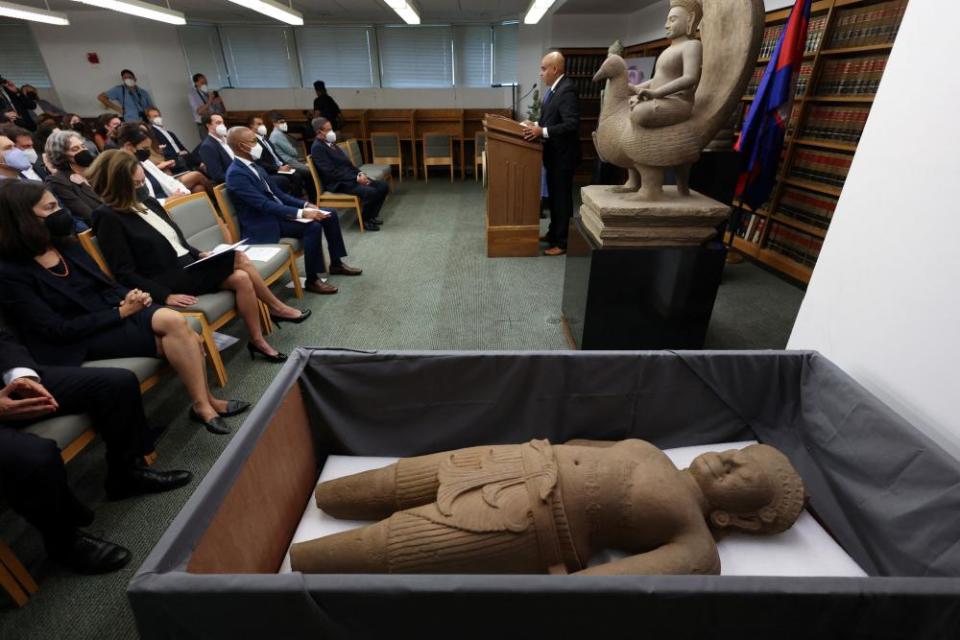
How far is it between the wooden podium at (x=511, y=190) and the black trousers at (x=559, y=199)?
235 mm

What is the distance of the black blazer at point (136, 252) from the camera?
2.12m

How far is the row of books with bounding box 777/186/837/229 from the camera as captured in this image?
349cm

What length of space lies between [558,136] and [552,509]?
353 centimetres

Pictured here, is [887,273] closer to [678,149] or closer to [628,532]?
[678,149]

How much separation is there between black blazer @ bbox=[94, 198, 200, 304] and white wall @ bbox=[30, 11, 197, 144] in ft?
26.4

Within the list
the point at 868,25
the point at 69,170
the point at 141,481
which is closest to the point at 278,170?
the point at 69,170

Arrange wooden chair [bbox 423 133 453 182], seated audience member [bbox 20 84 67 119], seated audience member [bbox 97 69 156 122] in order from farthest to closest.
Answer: wooden chair [bbox 423 133 453 182] < seated audience member [bbox 97 69 156 122] < seated audience member [bbox 20 84 67 119]

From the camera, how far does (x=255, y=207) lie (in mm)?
3215

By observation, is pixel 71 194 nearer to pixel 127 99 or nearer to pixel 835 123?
pixel 835 123

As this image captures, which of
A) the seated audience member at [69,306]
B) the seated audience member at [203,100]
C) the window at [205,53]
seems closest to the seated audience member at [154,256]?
the seated audience member at [69,306]

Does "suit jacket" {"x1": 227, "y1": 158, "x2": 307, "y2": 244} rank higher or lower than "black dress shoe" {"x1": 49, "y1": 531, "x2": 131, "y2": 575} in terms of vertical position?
higher

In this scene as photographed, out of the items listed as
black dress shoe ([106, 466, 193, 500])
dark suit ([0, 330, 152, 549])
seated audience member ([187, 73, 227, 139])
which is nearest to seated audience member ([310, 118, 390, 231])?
dark suit ([0, 330, 152, 549])

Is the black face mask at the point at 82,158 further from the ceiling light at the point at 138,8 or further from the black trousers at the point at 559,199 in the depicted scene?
the ceiling light at the point at 138,8

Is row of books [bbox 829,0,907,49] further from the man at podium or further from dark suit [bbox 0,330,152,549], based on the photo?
dark suit [bbox 0,330,152,549]
